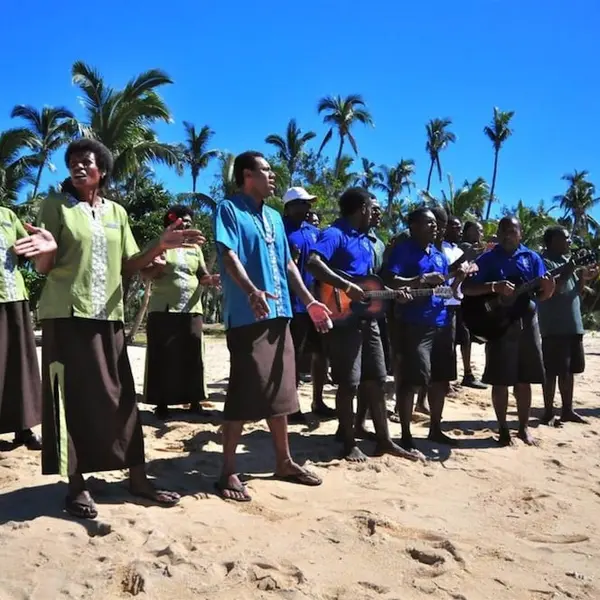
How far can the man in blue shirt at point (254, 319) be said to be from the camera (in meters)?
3.76

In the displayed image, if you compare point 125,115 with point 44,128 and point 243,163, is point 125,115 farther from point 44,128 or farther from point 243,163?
point 243,163

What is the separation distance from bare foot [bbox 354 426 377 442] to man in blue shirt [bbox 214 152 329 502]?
126 centimetres

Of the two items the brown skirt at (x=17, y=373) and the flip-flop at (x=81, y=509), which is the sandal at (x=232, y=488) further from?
the brown skirt at (x=17, y=373)

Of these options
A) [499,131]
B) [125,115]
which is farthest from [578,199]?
[125,115]

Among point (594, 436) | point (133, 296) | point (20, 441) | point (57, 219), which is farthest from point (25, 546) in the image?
point (133, 296)

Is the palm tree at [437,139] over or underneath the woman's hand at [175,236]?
over

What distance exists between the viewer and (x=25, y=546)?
289cm

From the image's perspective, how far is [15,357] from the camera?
15.2 feet

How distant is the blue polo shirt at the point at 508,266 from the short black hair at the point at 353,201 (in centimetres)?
131

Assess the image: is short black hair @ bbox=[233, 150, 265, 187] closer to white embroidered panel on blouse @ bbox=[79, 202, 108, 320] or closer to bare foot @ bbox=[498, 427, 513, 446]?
white embroidered panel on blouse @ bbox=[79, 202, 108, 320]

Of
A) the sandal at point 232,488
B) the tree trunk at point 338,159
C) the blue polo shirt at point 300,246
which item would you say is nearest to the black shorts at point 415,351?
the blue polo shirt at point 300,246

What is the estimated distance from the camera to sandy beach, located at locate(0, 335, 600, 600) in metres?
2.65

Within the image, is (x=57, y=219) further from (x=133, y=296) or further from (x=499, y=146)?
(x=499, y=146)

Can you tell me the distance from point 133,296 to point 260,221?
23.3 m
